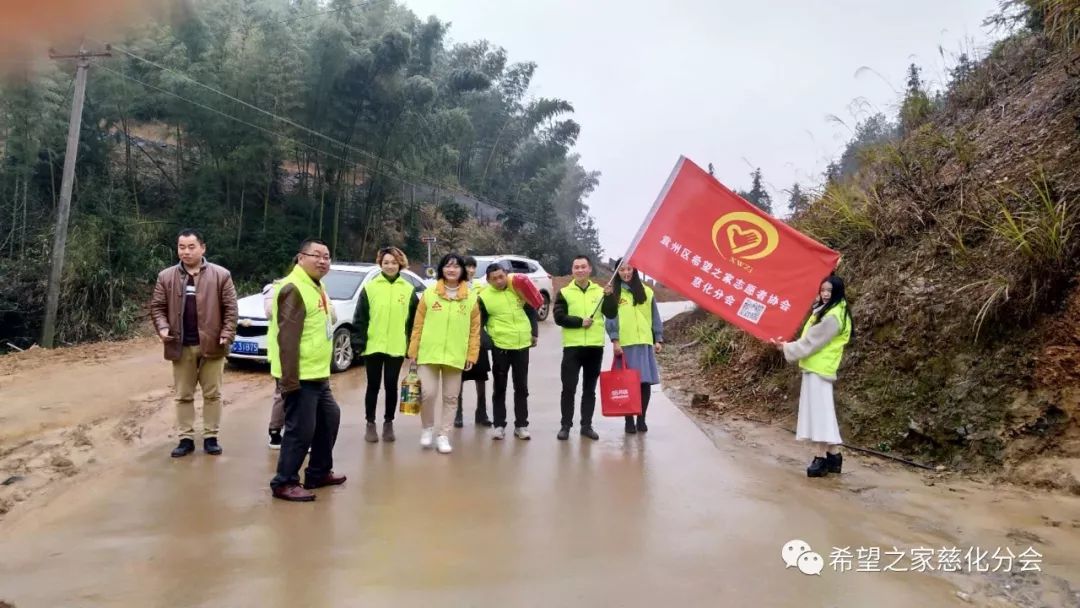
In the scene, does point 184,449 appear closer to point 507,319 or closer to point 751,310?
point 507,319

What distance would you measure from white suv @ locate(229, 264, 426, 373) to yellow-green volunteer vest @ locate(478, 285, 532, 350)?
1947 millimetres

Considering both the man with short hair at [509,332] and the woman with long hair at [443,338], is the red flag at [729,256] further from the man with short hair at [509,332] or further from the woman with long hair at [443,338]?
the woman with long hair at [443,338]

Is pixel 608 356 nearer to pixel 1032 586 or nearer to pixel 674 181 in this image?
pixel 674 181

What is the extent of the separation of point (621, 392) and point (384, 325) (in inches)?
79.6

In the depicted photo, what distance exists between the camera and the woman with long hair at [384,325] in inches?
213

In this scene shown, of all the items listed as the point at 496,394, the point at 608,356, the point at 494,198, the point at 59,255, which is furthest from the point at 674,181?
the point at 494,198

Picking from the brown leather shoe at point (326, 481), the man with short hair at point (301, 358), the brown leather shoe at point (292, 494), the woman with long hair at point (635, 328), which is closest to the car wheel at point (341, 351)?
the woman with long hair at point (635, 328)

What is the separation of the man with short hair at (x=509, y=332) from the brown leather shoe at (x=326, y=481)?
1.61 m

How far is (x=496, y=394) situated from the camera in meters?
6.05

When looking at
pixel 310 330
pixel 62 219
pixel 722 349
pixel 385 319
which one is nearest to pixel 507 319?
pixel 385 319

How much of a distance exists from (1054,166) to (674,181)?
3106mm

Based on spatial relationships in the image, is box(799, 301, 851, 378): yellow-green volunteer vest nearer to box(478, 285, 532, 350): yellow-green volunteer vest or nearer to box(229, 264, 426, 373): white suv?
box(478, 285, 532, 350): yellow-green volunteer vest

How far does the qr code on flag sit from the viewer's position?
4.93 metres

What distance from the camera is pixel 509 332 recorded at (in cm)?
578
